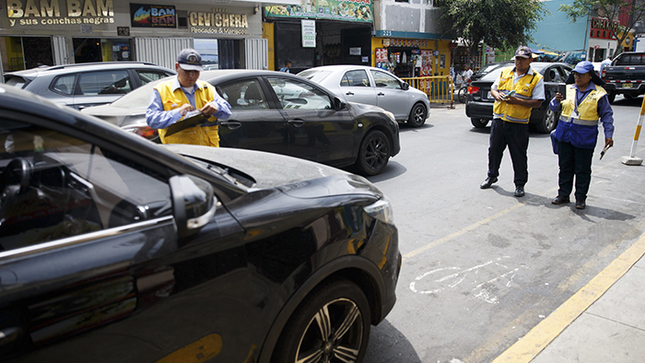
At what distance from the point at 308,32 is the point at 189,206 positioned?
19128 millimetres

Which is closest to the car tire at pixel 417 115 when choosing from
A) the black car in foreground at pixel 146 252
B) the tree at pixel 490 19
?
the black car in foreground at pixel 146 252

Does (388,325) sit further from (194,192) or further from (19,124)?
(19,124)

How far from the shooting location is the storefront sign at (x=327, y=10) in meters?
19.4

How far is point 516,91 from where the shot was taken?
6.36m

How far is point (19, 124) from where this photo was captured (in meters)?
1.67

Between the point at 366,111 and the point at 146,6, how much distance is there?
459 inches

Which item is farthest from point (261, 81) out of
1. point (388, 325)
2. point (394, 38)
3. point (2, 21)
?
point (394, 38)

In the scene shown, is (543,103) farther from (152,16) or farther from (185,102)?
(152,16)

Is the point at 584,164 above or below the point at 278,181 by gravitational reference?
below

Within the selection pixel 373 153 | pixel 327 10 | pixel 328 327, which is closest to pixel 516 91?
pixel 373 153

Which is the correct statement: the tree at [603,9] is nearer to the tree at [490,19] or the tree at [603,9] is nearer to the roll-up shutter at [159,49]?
the tree at [490,19]

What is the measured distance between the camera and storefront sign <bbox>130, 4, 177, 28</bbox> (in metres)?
15.8

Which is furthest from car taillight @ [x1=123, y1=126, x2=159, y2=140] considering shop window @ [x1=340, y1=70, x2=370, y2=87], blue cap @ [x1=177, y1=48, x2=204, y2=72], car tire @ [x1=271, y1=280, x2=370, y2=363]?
shop window @ [x1=340, y1=70, x2=370, y2=87]

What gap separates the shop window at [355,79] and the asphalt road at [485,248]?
331 centimetres
